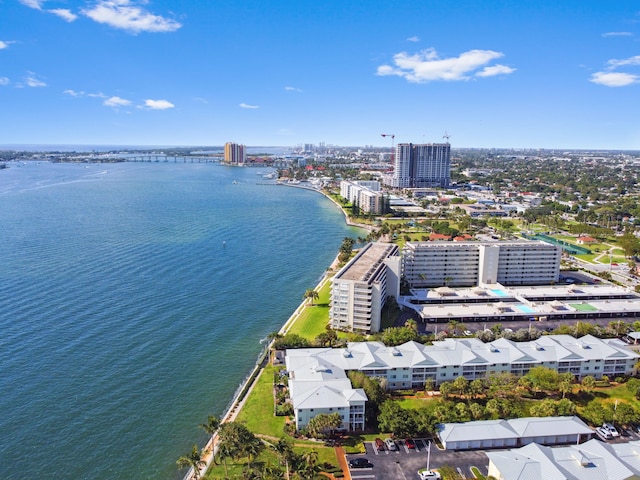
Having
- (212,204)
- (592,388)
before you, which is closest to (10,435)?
(592,388)

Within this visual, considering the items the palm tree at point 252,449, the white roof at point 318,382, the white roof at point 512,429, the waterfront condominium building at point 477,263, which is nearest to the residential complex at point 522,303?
the waterfront condominium building at point 477,263

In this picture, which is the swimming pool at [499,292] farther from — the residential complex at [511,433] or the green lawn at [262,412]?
the green lawn at [262,412]

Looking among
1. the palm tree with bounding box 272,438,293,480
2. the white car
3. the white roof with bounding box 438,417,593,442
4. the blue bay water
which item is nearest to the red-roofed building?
the blue bay water

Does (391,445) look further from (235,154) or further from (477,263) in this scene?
(235,154)

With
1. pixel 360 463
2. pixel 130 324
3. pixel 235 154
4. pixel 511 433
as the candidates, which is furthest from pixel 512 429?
pixel 235 154

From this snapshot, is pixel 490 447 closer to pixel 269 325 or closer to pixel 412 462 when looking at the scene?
pixel 412 462
